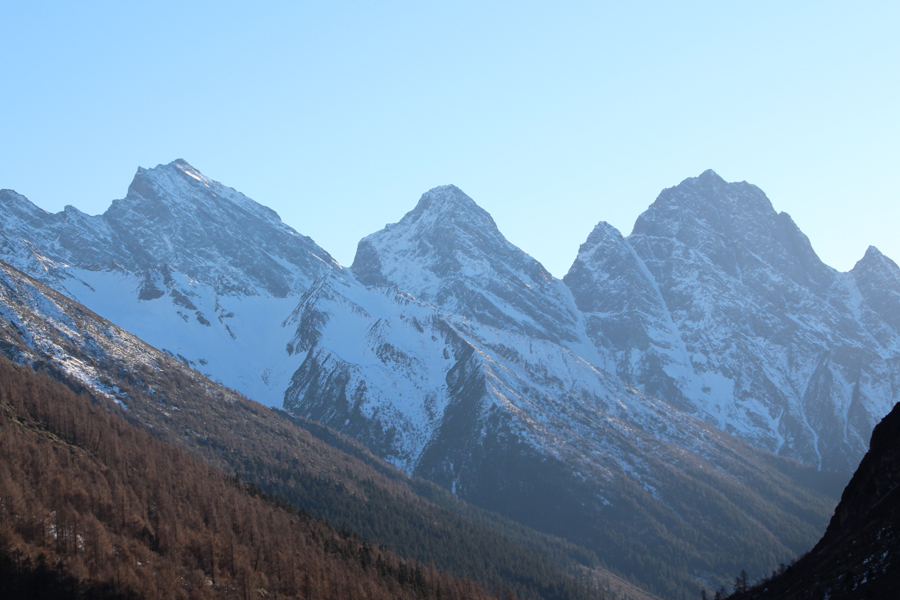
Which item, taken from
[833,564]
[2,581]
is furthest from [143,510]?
[833,564]

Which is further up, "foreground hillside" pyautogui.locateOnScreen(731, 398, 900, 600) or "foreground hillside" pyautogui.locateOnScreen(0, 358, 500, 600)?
"foreground hillside" pyautogui.locateOnScreen(731, 398, 900, 600)

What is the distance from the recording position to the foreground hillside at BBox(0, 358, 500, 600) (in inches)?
3976

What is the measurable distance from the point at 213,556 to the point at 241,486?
217ft

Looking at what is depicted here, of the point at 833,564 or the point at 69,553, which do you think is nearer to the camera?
the point at 833,564

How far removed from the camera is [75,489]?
122688 millimetres

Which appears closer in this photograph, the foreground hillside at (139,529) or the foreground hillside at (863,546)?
the foreground hillside at (863,546)

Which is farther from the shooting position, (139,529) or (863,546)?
(139,529)

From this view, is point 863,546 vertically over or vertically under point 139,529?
over

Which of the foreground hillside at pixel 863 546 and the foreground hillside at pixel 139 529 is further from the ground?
the foreground hillside at pixel 863 546

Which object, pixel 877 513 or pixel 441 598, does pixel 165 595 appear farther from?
pixel 877 513

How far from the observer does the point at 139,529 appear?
4815 inches

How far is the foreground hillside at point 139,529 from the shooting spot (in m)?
101

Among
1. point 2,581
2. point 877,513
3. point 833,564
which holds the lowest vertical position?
point 2,581

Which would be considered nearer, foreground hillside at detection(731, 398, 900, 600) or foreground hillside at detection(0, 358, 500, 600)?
foreground hillside at detection(731, 398, 900, 600)
